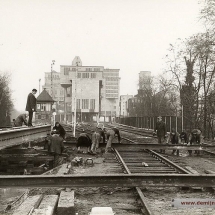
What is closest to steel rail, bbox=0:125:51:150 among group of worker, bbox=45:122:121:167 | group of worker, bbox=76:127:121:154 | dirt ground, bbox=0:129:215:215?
group of worker, bbox=45:122:121:167

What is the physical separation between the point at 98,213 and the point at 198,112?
29226mm

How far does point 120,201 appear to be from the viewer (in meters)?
→ 7.28

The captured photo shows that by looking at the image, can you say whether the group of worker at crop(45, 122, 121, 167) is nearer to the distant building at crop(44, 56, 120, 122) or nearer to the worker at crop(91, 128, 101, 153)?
the worker at crop(91, 128, 101, 153)

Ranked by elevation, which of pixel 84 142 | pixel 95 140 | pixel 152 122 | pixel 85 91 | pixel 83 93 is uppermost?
pixel 85 91

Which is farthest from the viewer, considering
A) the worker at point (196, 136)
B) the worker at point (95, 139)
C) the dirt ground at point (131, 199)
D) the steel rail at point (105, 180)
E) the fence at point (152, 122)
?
the fence at point (152, 122)

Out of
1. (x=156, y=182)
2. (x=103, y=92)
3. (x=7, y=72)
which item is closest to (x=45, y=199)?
(x=156, y=182)

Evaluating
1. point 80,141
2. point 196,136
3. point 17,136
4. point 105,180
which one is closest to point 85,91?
point 196,136

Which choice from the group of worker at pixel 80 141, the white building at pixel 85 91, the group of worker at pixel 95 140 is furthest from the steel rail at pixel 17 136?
the white building at pixel 85 91

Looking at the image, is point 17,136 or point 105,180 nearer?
point 105,180

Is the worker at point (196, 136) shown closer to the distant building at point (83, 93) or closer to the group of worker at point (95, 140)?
the group of worker at point (95, 140)

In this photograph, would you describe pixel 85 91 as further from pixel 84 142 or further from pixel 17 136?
pixel 17 136

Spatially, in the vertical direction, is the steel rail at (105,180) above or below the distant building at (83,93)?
below

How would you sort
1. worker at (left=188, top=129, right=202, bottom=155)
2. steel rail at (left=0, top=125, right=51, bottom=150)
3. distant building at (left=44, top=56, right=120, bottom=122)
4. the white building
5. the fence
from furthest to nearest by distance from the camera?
1. the white building
2. distant building at (left=44, top=56, right=120, bottom=122)
3. the fence
4. worker at (left=188, top=129, right=202, bottom=155)
5. steel rail at (left=0, top=125, right=51, bottom=150)

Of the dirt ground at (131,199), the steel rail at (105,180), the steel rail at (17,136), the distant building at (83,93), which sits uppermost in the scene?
the distant building at (83,93)
